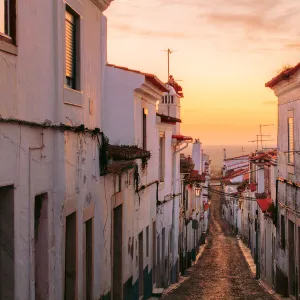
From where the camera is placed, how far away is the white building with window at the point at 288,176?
60.4 ft

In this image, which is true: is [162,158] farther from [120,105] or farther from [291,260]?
[120,105]

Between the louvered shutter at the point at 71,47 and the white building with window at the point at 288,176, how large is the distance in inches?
318

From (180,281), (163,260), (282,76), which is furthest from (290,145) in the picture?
(180,281)

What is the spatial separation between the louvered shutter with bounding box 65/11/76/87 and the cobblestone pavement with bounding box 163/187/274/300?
1215cm

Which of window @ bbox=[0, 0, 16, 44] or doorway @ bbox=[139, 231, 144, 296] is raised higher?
window @ bbox=[0, 0, 16, 44]

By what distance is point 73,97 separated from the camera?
9711 millimetres

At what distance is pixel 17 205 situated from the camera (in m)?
7.22

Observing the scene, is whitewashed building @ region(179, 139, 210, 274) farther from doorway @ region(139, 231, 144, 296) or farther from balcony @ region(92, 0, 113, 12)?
balcony @ region(92, 0, 113, 12)

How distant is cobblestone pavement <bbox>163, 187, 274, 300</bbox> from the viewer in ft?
73.4

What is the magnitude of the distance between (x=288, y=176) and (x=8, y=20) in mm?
14529

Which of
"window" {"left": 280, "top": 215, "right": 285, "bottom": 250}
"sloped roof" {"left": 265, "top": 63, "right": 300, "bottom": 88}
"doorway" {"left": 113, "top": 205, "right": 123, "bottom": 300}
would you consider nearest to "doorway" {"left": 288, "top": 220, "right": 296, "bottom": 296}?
"window" {"left": 280, "top": 215, "right": 285, "bottom": 250}

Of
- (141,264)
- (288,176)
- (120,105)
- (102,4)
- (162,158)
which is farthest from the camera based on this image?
(162,158)

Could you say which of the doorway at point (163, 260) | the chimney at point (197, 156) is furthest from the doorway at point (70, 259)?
the chimney at point (197, 156)

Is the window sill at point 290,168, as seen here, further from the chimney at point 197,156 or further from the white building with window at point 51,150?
the chimney at point 197,156
